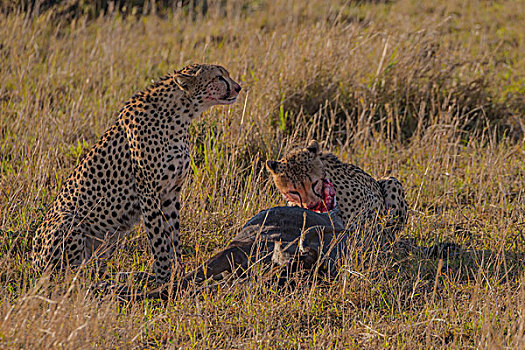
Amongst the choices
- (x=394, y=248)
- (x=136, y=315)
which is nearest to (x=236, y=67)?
(x=394, y=248)

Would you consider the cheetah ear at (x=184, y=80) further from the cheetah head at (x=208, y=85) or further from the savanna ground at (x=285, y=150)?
the savanna ground at (x=285, y=150)

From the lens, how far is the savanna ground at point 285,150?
10.6ft

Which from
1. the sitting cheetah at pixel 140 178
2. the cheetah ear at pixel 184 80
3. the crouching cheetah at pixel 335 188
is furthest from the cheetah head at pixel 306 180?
the cheetah ear at pixel 184 80

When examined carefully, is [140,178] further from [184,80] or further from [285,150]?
[285,150]

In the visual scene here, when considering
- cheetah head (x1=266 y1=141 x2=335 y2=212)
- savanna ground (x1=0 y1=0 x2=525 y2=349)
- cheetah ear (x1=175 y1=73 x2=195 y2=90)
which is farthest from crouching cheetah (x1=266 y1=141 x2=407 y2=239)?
cheetah ear (x1=175 y1=73 x2=195 y2=90)

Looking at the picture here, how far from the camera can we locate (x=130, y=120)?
13.2 ft

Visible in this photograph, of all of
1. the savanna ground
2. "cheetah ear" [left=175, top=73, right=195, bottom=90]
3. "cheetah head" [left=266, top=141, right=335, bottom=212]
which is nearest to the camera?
the savanna ground

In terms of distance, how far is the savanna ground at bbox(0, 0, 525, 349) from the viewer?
128 inches

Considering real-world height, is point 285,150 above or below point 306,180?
below

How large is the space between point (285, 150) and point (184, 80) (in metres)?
1.59

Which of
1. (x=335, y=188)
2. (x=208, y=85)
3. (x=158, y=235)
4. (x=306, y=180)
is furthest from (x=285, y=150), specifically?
(x=158, y=235)

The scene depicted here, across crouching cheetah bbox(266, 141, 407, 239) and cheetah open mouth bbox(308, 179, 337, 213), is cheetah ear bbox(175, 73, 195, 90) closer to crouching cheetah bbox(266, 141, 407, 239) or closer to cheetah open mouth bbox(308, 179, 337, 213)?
crouching cheetah bbox(266, 141, 407, 239)

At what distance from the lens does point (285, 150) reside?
533cm

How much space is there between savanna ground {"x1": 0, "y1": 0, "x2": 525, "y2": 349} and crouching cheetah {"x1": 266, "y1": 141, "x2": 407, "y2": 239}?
21 cm
